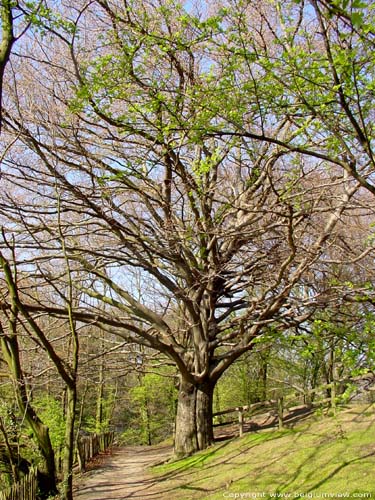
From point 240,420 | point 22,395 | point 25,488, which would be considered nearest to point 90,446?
point 240,420

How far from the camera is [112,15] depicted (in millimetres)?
7262

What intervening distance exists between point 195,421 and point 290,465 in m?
3.76

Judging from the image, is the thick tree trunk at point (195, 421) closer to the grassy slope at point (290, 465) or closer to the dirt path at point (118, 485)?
the grassy slope at point (290, 465)

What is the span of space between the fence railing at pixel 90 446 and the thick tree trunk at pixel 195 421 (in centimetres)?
489

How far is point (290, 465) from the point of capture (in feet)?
29.3

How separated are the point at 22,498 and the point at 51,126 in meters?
6.23

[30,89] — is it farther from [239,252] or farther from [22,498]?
[22,498]

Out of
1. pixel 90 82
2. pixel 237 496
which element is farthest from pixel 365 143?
pixel 237 496

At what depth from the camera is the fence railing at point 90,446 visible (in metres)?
15.4

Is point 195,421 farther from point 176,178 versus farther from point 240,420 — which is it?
point 176,178

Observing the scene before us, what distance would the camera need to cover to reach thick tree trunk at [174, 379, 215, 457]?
39.6 ft

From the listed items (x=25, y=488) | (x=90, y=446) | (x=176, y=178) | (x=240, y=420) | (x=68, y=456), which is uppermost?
(x=176, y=178)

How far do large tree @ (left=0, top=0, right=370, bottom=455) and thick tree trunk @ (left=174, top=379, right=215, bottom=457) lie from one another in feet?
0.12

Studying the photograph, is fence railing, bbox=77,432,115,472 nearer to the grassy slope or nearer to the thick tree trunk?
the grassy slope
